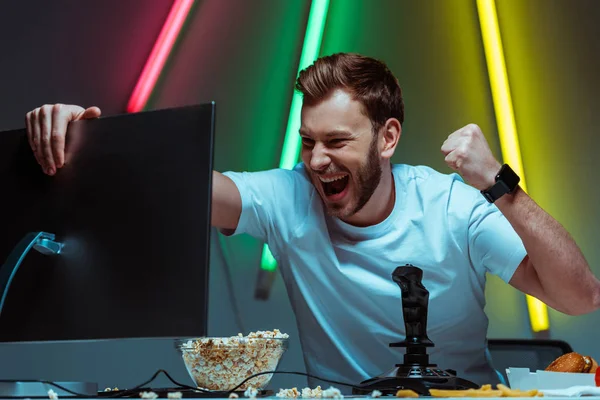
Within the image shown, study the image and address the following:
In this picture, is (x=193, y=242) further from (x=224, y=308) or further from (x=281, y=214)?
(x=224, y=308)

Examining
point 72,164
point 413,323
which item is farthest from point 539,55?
point 72,164

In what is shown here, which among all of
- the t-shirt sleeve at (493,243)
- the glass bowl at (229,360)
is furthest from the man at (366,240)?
the glass bowl at (229,360)

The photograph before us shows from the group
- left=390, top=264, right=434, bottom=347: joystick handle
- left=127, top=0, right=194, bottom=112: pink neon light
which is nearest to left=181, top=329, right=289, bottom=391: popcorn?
left=390, top=264, right=434, bottom=347: joystick handle

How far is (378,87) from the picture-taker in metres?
1.99

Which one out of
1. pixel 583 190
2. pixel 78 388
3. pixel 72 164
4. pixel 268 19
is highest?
pixel 268 19

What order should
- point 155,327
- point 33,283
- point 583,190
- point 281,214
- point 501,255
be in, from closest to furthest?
1. point 155,327
2. point 33,283
3. point 501,255
4. point 281,214
5. point 583,190

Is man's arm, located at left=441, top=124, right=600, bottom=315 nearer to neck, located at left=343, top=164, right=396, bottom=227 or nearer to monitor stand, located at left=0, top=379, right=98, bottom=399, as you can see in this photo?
neck, located at left=343, top=164, right=396, bottom=227

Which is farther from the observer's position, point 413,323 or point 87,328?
point 413,323

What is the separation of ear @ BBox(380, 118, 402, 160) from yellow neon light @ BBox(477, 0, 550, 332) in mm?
784

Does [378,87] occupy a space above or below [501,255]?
above

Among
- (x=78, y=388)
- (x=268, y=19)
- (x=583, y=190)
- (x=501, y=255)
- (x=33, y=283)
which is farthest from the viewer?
(x=268, y=19)

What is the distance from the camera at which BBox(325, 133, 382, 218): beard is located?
1887 millimetres

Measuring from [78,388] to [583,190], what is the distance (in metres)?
2.07

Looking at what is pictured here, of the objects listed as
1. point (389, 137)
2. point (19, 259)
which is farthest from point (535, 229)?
point (19, 259)
